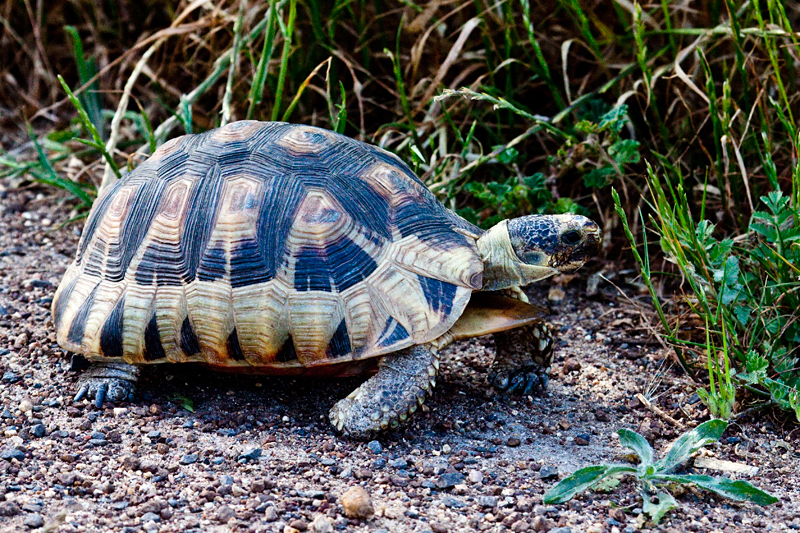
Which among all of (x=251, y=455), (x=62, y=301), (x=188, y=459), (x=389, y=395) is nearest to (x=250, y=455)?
(x=251, y=455)

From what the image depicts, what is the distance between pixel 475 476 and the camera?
8.20 ft

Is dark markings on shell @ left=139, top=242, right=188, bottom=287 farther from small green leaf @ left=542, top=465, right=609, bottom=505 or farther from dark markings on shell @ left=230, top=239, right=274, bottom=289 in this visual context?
small green leaf @ left=542, top=465, right=609, bottom=505

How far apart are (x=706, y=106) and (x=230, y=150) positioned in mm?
2367

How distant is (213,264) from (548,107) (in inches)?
86.9

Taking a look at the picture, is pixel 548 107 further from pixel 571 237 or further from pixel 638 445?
pixel 638 445

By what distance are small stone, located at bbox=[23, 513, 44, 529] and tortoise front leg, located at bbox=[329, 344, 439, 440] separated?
3.11 ft

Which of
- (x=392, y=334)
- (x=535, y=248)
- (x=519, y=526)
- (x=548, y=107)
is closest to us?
(x=519, y=526)

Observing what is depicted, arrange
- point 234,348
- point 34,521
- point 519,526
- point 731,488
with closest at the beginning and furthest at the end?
1. point 34,521
2. point 519,526
3. point 731,488
4. point 234,348

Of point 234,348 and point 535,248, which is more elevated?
point 535,248

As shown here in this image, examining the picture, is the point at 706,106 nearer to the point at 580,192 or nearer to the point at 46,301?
the point at 580,192

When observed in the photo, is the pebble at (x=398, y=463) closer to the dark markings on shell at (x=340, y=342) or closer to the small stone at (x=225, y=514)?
the dark markings on shell at (x=340, y=342)

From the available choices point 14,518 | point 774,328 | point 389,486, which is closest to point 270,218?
Answer: point 389,486

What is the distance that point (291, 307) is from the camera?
8.95 ft

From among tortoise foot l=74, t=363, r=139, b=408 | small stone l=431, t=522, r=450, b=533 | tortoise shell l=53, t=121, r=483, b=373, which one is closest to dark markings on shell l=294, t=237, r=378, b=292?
tortoise shell l=53, t=121, r=483, b=373
